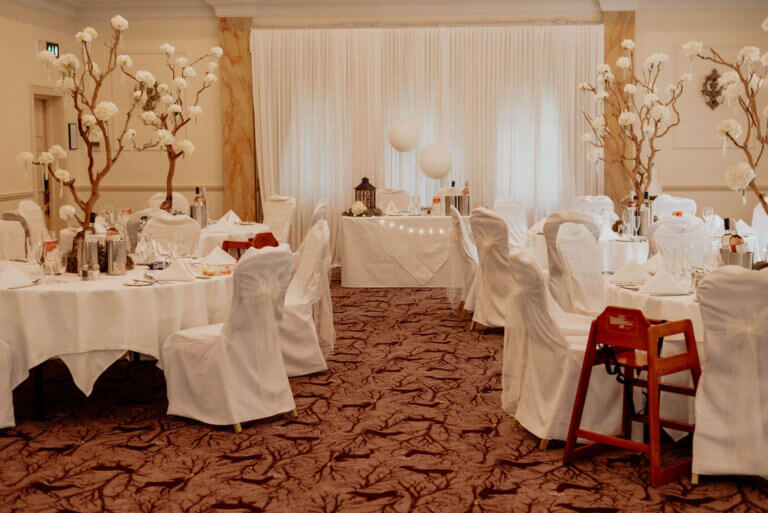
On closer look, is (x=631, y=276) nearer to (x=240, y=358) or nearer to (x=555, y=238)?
(x=555, y=238)

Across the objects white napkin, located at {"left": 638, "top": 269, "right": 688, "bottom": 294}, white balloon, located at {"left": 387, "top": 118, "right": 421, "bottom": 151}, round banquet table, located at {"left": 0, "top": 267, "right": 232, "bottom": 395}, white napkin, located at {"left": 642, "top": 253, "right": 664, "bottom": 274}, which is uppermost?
white balloon, located at {"left": 387, "top": 118, "right": 421, "bottom": 151}

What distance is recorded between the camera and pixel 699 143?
11.4m

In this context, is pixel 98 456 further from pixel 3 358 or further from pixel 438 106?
pixel 438 106

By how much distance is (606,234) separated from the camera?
23.9 feet

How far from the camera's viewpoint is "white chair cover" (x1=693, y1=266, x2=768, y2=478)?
3684mm

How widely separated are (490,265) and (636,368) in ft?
9.53

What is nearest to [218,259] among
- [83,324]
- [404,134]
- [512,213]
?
[83,324]

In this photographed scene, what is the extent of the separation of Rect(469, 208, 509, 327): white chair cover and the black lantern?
302cm

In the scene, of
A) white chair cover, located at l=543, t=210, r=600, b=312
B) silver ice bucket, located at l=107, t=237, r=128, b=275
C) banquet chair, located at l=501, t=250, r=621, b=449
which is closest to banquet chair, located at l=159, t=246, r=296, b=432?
silver ice bucket, located at l=107, t=237, r=128, b=275

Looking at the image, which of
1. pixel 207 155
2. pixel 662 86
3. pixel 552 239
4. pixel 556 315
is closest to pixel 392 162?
pixel 207 155

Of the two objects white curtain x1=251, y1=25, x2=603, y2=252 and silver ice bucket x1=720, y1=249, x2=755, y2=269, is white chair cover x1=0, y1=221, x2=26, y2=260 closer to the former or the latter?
white curtain x1=251, y1=25, x2=603, y2=252

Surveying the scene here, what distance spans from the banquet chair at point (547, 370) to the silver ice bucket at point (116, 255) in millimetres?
2419

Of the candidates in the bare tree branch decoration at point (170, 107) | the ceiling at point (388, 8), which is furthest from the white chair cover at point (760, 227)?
the bare tree branch decoration at point (170, 107)

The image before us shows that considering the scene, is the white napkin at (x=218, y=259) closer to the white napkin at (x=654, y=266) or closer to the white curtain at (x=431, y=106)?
the white napkin at (x=654, y=266)
